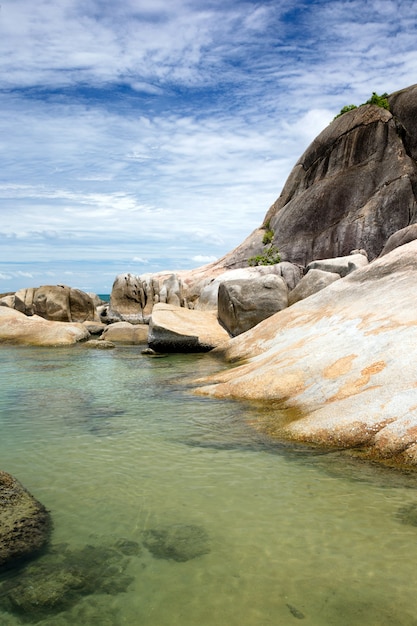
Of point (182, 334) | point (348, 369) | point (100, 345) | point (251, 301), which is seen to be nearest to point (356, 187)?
point (251, 301)

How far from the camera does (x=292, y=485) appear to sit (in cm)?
690

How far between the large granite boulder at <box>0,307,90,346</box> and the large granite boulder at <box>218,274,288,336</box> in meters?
9.15

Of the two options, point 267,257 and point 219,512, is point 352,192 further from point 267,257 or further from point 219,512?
point 219,512

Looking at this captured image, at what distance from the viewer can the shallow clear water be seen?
4.29 meters

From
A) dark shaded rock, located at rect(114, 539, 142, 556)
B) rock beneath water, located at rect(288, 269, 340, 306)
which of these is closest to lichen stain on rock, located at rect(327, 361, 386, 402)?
dark shaded rock, located at rect(114, 539, 142, 556)

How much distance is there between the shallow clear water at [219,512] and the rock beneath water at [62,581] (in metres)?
0.09

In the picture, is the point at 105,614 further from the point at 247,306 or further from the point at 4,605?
the point at 247,306

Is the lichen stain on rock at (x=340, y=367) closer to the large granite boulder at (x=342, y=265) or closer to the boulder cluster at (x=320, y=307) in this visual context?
the boulder cluster at (x=320, y=307)

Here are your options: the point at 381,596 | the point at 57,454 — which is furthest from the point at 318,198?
the point at 381,596

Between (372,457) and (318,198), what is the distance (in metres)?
35.3

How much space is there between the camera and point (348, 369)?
9.86m

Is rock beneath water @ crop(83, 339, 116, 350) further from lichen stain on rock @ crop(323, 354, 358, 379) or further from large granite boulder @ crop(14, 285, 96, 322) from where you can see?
lichen stain on rock @ crop(323, 354, 358, 379)

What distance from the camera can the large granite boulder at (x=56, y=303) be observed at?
1289 inches

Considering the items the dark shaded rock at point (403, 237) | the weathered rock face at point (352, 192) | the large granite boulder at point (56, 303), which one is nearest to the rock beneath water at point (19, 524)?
the dark shaded rock at point (403, 237)
